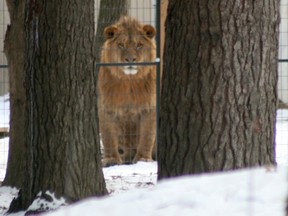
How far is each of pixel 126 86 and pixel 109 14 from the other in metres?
2.85

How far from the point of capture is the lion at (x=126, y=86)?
35.3ft

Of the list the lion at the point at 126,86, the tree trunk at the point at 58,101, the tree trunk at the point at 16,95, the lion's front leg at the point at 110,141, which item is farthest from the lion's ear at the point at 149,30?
the tree trunk at the point at 58,101

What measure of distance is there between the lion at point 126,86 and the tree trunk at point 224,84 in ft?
17.8

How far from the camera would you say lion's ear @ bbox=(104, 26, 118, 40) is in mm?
10766

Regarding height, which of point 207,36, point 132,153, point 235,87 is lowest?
point 132,153

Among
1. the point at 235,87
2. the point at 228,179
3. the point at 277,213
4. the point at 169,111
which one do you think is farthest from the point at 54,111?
the point at 277,213

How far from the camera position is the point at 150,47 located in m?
10.8

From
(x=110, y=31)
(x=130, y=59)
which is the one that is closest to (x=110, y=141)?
(x=130, y=59)

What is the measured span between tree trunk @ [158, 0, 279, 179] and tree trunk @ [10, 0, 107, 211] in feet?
5.11

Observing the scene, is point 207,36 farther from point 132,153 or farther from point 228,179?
point 132,153

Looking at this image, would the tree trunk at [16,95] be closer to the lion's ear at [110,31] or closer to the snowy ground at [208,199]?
the lion's ear at [110,31]

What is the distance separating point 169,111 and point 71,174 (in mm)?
1567

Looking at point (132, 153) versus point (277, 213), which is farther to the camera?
point (132, 153)

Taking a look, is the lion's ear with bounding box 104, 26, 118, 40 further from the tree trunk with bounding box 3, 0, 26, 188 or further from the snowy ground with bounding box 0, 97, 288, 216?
the snowy ground with bounding box 0, 97, 288, 216
